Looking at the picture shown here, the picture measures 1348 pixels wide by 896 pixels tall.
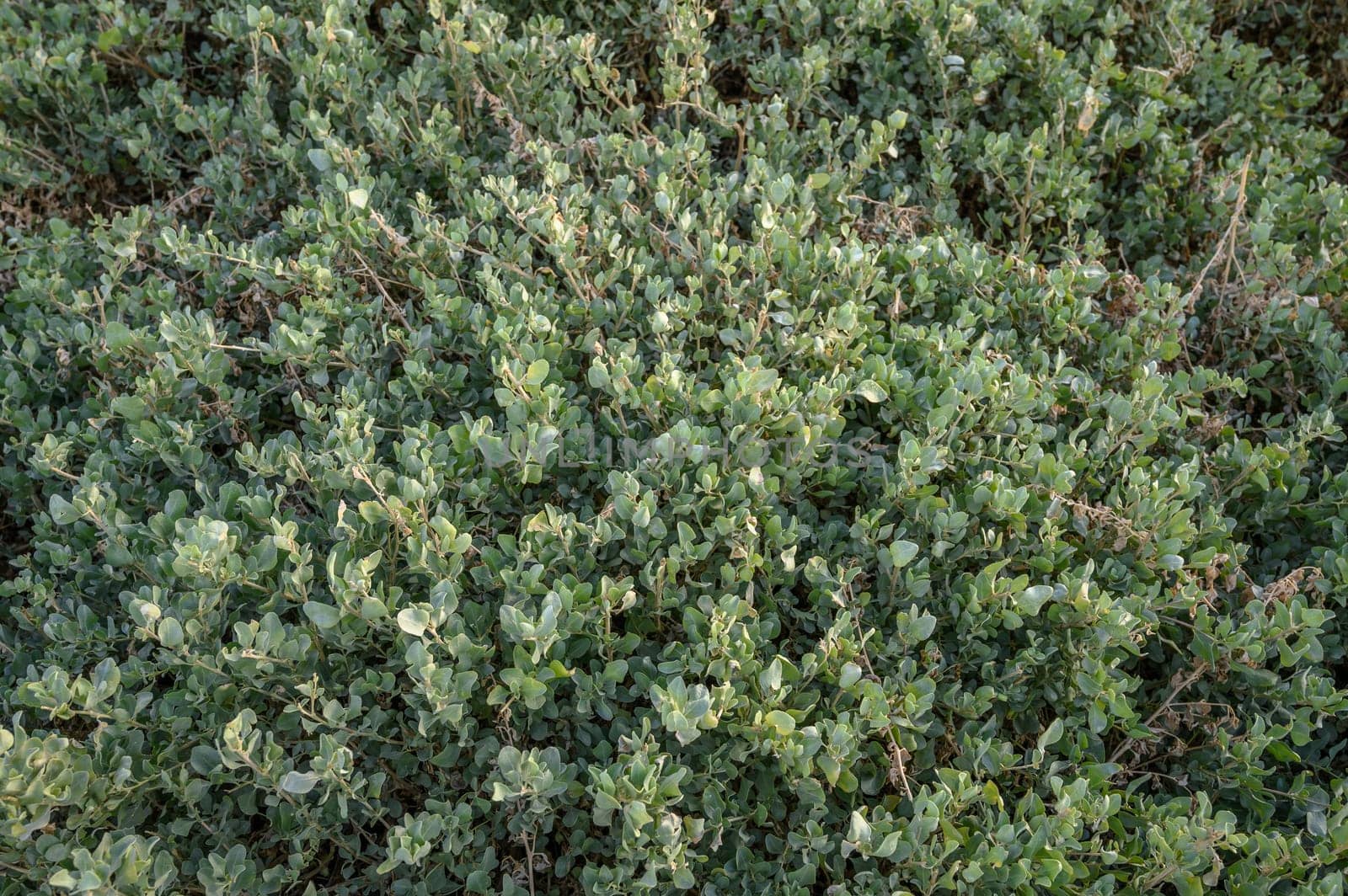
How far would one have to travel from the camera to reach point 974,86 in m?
3.19

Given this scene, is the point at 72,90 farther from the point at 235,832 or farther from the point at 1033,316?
the point at 1033,316

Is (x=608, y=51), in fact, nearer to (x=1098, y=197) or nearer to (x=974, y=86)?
(x=974, y=86)

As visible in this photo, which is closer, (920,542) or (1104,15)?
(920,542)

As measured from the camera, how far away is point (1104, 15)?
3475mm

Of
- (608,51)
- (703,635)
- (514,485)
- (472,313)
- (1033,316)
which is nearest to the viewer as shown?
(703,635)

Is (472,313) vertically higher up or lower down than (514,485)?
higher up

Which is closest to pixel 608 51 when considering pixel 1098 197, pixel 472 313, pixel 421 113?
pixel 421 113

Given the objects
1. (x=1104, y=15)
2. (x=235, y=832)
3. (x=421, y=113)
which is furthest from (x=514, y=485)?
(x=1104, y=15)

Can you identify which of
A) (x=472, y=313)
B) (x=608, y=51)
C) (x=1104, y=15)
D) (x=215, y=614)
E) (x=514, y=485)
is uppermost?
(x=1104, y=15)

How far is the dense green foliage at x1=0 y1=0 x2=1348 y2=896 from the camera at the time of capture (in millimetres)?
1935

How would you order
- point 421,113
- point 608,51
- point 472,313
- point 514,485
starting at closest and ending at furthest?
point 514,485 → point 472,313 → point 421,113 → point 608,51

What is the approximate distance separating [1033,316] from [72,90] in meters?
2.84

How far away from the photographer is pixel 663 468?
7.11 ft

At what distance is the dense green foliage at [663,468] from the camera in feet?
6.35
